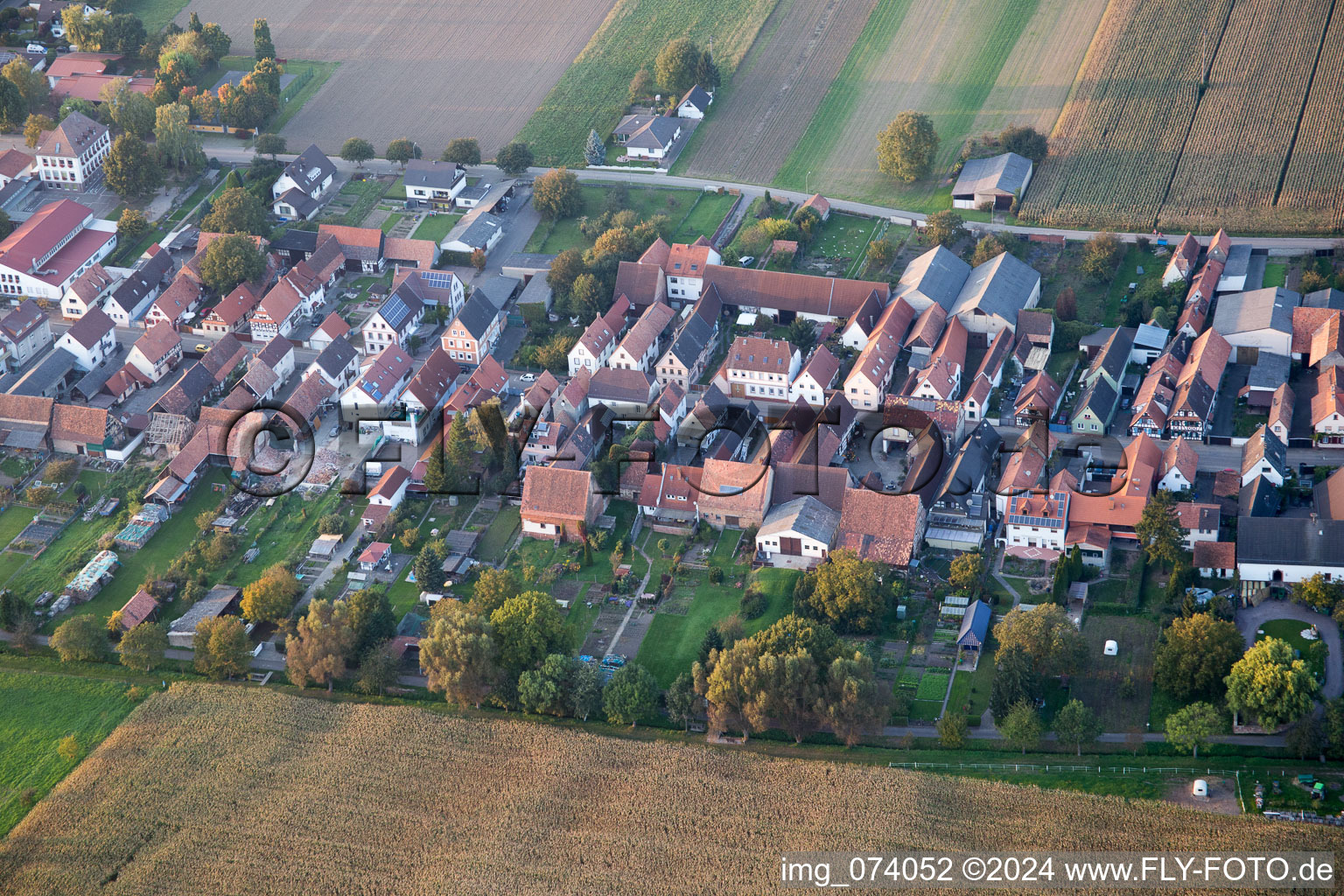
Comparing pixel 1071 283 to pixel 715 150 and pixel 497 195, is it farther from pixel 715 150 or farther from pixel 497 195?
pixel 497 195

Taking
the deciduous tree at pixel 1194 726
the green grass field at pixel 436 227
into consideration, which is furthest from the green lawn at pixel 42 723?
the deciduous tree at pixel 1194 726

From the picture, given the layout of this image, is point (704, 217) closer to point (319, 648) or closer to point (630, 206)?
point (630, 206)

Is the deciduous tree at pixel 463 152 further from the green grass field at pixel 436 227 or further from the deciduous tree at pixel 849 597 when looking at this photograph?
the deciduous tree at pixel 849 597

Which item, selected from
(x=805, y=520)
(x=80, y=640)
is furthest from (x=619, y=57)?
(x=80, y=640)

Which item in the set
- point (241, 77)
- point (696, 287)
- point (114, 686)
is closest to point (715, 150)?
point (696, 287)

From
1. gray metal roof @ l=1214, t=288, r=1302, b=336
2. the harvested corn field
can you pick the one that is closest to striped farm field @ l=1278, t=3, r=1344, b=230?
gray metal roof @ l=1214, t=288, r=1302, b=336

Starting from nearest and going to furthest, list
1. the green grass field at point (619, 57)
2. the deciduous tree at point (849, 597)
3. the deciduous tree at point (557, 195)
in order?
1. the deciduous tree at point (849, 597)
2. the deciduous tree at point (557, 195)
3. the green grass field at point (619, 57)
